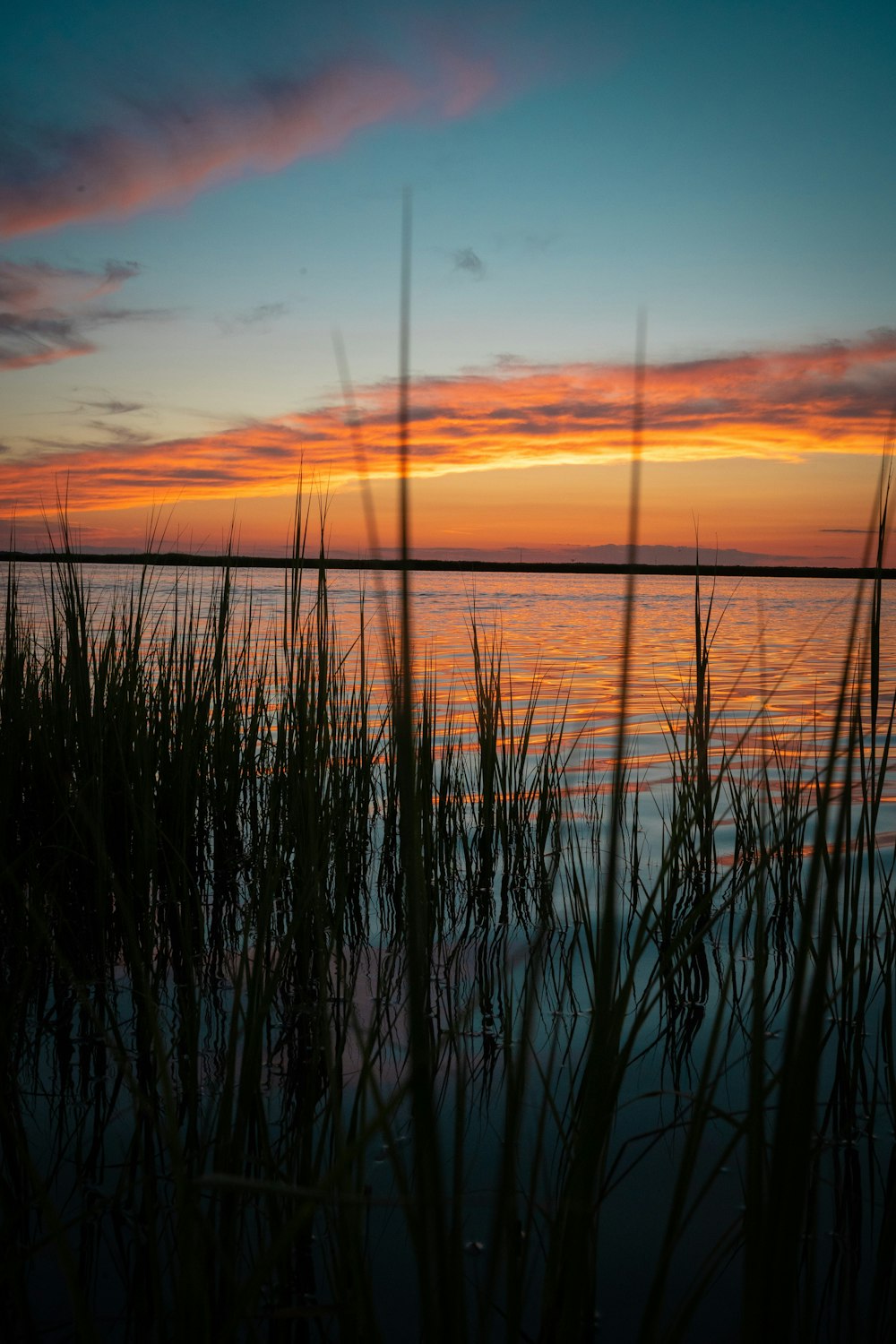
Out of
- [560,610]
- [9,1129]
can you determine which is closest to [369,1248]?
[9,1129]

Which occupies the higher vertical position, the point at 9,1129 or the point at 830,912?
the point at 830,912

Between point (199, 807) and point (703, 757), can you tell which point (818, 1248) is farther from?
point (199, 807)

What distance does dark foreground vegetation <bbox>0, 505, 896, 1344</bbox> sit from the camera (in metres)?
0.92

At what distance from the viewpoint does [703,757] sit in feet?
7.74

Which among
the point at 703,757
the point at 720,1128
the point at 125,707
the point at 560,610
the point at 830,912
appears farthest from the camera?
the point at 560,610

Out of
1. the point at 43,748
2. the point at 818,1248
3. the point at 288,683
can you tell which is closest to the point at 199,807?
the point at 43,748

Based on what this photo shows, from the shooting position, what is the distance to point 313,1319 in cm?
149

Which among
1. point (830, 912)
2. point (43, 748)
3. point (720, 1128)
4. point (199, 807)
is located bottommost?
point (720, 1128)

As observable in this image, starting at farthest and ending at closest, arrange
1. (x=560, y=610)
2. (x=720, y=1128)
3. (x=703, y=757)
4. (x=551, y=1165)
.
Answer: (x=560, y=610) → (x=703, y=757) → (x=720, y=1128) → (x=551, y=1165)

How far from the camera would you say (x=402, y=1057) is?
2.28m

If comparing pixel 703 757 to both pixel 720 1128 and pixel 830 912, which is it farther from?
pixel 830 912

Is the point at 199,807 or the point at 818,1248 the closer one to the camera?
the point at 818,1248

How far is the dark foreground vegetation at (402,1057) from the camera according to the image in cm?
92

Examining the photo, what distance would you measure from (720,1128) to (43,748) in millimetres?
2336
